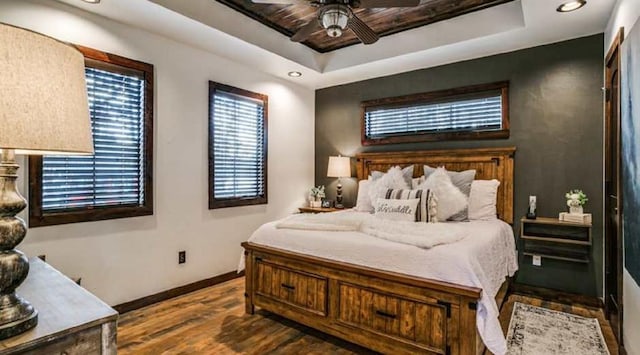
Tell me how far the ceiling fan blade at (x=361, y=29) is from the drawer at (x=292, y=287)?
1960 millimetres

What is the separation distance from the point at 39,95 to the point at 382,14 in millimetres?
3266

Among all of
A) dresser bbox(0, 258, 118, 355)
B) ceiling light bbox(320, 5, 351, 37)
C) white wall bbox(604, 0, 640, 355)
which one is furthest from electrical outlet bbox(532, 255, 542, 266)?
dresser bbox(0, 258, 118, 355)

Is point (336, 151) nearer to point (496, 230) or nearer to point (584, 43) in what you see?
point (496, 230)

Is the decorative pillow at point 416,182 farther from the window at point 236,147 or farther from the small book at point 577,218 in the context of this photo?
the window at point 236,147

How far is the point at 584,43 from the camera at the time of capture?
330 centimetres

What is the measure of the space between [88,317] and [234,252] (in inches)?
122

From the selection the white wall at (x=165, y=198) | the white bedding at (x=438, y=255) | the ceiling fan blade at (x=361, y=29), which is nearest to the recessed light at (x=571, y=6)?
the ceiling fan blade at (x=361, y=29)

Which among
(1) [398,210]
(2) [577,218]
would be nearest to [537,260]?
(2) [577,218]

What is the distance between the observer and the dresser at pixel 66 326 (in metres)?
0.93

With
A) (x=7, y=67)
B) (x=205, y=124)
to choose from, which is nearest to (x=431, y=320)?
(x=7, y=67)

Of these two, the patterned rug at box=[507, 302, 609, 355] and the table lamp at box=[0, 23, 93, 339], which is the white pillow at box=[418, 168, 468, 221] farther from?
the table lamp at box=[0, 23, 93, 339]

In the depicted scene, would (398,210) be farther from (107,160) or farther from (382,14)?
(107,160)

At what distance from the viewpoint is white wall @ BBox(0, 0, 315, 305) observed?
8.79 ft

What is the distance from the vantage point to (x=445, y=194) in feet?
11.2
